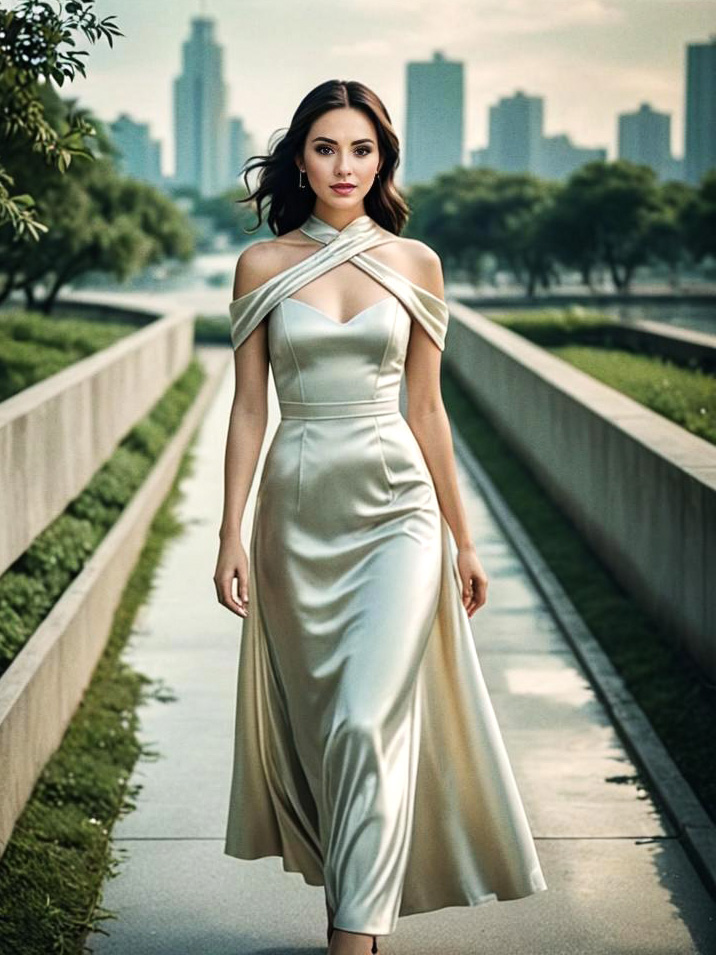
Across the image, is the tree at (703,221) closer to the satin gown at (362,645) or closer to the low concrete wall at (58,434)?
the low concrete wall at (58,434)

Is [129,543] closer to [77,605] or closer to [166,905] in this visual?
[77,605]

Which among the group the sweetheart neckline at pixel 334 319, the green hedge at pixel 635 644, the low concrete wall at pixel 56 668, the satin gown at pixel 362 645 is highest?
the sweetheart neckline at pixel 334 319

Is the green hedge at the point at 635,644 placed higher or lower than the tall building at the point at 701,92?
lower

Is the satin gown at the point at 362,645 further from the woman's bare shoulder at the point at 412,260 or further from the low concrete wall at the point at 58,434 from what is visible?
the low concrete wall at the point at 58,434

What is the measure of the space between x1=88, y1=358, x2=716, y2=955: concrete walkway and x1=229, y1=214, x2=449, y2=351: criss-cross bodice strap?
66.9 inches

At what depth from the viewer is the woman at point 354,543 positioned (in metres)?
4.03

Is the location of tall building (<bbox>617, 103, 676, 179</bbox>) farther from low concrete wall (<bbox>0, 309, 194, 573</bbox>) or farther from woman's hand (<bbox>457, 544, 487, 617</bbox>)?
woman's hand (<bbox>457, 544, 487, 617</bbox>)

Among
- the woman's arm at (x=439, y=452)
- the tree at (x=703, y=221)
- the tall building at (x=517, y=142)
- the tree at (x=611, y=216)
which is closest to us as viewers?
the woman's arm at (x=439, y=452)

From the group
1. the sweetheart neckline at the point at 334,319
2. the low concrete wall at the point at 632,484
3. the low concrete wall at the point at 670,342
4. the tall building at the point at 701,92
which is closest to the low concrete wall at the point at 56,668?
the sweetheart neckline at the point at 334,319

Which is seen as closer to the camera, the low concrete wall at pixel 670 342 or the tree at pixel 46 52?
the tree at pixel 46 52

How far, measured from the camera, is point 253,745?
14.2 ft

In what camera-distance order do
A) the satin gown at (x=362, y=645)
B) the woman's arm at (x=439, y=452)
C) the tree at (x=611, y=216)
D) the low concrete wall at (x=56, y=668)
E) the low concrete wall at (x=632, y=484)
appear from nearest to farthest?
the satin gown at (x=362, y=645) → the woman's arm at (x=439, y=452) → the low concrete wall at (x=56, y=668) → the low concrete wall at (x=632, y=484) → the tree at (x=611, y=216)

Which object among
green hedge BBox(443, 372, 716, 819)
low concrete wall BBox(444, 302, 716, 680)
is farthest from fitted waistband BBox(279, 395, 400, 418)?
low concrete wall BBox(444, 302, 716, 680)

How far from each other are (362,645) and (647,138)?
171962mm
